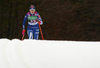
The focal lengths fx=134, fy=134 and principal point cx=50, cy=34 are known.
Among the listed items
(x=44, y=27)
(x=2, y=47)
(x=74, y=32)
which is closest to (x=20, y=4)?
(x=44, y=27)

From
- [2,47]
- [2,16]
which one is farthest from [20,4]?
[2,47]

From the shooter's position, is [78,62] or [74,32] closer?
[78,62]

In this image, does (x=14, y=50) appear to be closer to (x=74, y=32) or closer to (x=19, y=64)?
(x=19, y=64)

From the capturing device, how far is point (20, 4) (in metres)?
1.63

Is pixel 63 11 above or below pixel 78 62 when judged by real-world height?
above

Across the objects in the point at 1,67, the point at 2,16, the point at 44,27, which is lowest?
the point at 1,67

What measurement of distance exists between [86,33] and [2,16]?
3.40ft

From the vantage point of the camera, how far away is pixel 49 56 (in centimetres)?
19

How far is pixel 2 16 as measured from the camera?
5.33 ft

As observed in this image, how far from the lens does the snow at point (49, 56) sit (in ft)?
0.60

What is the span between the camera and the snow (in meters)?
0.18

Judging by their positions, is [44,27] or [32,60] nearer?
[32,60]

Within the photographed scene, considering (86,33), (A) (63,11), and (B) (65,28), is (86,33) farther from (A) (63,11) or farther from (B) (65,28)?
(A) (63,11)

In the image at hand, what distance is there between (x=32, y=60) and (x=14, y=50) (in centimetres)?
3
